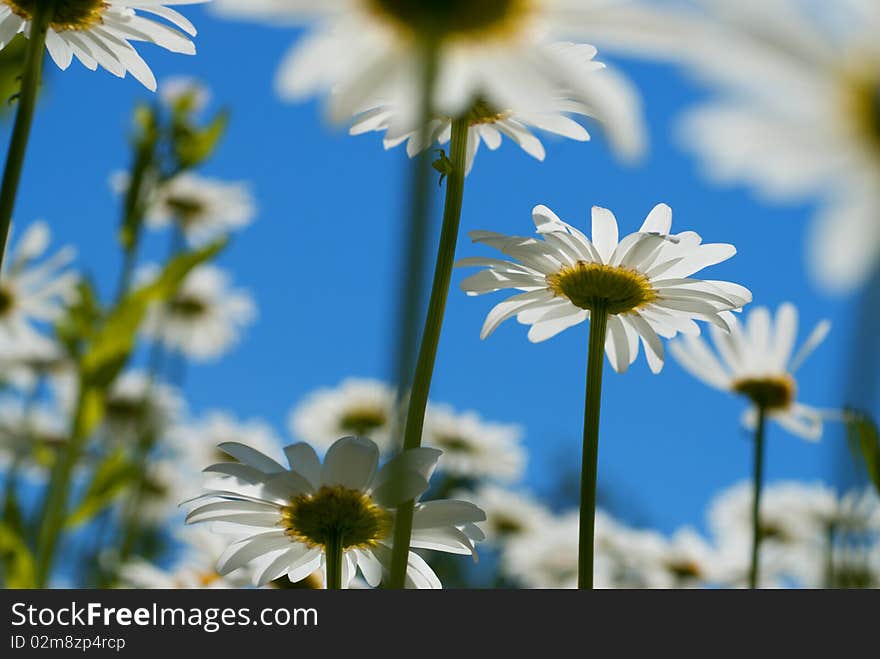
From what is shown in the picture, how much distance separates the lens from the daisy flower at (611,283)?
0.82 metres

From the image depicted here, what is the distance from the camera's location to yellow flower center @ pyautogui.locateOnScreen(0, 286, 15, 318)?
2070 millimetres

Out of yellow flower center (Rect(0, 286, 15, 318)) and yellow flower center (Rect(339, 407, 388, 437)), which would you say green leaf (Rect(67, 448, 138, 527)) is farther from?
yellow flower center (Rect(339, 407, 388, 437))

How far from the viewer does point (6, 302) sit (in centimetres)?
208

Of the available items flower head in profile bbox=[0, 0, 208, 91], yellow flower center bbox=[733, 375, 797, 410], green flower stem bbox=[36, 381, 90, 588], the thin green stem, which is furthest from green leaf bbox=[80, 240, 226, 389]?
the thin green stem

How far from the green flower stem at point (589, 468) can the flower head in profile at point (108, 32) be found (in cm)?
37

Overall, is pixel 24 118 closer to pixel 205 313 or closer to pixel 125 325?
pixel 125 325

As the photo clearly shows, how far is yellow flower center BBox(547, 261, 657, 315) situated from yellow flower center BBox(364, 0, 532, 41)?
0.36m

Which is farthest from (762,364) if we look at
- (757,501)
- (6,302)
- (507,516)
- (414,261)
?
(507,516)

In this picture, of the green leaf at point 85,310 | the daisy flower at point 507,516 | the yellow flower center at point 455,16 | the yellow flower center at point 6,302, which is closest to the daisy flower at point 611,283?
the yellow flower center at point 455,16

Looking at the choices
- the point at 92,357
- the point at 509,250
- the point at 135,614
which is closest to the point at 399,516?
the point at 135,614

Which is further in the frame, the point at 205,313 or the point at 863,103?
the point at 205,313

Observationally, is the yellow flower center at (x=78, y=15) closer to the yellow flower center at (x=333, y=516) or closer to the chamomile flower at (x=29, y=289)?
the yellow flower center at (x=333, y=516)

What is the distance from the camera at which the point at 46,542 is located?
1312mm

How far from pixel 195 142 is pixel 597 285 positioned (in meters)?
0.87
